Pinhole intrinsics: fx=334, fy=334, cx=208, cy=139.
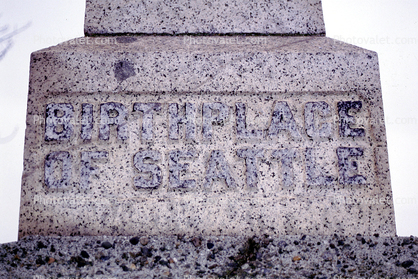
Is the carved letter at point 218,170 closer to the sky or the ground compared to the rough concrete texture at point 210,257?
closer to the sky

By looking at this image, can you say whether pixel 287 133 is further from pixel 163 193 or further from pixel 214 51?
pixel 163 193

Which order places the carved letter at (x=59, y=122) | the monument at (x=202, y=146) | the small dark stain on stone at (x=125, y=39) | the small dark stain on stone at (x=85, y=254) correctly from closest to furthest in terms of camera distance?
the small dark stain on stone at (x=85, y=254) < the monument at (x=202, y=146) < the carved letter at (x=59, y=122) < the small dark stain on stone at (x=125, y=39)

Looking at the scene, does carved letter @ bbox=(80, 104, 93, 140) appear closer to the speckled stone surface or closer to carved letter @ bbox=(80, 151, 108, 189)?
carved letter @ bbox=(80, 151, 108, 189)

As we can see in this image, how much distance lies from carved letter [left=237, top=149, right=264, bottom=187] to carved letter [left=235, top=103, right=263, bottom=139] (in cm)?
9

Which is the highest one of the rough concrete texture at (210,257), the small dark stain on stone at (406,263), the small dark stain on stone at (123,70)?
the small dark stain on stone at (123,70)

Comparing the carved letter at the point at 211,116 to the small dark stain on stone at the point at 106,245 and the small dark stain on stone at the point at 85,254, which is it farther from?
the small dark stain on stone at the point at 85,254

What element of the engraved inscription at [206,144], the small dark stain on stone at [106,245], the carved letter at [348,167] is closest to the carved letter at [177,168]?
the engraved inscription at [206,144]

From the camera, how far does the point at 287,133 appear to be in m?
2.05

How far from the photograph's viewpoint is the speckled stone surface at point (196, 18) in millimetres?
2197

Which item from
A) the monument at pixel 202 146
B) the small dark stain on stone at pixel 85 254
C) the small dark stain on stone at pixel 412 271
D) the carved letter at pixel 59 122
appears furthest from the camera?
the carved letter at pixel 59 122

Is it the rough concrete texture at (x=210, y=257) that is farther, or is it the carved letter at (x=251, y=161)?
the carved letter at (x=251, y=161)

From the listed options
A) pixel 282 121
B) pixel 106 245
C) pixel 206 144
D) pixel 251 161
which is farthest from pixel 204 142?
pixel 106 245

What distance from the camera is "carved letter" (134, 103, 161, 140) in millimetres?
2006

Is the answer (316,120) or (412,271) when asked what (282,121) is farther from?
(412,271)
